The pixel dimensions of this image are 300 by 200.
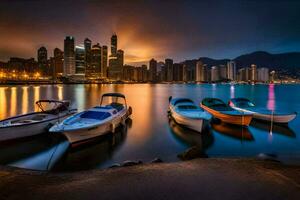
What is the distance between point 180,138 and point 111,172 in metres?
9.44

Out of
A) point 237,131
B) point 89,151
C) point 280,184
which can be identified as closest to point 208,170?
point 280,184

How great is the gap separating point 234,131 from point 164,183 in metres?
13.8

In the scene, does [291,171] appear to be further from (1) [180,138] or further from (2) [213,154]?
(1) [180,138]

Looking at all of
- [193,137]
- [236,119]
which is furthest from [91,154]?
[236,119]

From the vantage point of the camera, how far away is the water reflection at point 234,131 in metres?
17.4

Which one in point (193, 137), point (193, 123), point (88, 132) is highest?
point (193, 123)

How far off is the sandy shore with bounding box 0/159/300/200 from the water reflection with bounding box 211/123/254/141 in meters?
8.76

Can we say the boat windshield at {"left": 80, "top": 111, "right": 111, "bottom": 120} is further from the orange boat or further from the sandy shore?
the orange boat

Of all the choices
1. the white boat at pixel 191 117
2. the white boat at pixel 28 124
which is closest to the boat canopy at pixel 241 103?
the white boat at pixel 191 117

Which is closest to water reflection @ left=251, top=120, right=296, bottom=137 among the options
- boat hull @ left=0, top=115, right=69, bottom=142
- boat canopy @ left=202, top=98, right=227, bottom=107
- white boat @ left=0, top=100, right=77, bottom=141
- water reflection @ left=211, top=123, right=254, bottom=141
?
water reflection @ left=211, top=123, right=254, bottom=141

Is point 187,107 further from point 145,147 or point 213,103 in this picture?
point 145,147

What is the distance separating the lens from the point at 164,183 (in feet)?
22.7

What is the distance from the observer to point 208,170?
8156 millimetres

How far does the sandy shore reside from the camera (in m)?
6.14
